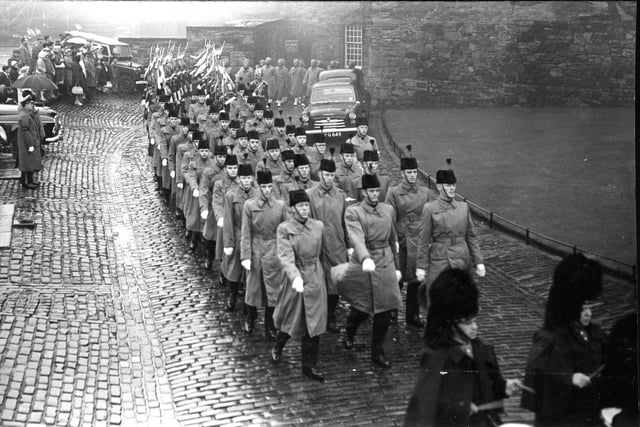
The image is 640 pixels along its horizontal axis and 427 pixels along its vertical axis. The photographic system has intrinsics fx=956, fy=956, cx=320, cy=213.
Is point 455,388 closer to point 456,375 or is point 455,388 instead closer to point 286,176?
point 456,375

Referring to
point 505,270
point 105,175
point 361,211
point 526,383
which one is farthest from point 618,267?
point 105,175

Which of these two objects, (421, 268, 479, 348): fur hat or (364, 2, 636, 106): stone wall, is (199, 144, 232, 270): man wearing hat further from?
(421, 268, 479, 348): fur hat

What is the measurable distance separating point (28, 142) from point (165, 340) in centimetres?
755

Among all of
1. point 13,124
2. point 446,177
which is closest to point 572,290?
point 446,177

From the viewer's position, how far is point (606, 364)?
21.5 feet

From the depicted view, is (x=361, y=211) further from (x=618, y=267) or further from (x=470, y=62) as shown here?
(x=470, y=62)

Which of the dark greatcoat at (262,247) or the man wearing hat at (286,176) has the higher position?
the man wearing hat at (286,176)

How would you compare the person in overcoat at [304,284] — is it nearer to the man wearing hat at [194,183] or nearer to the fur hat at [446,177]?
the fur hat at [446,177]

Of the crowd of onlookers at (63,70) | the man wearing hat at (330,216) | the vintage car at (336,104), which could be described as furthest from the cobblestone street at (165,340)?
the crowd of onlookers at (63,70)

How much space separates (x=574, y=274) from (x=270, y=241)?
392 centimetres

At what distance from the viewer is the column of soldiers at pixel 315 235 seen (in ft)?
29.2

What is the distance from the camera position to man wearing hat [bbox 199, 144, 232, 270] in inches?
476

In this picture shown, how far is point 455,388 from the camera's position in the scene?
5965 mm

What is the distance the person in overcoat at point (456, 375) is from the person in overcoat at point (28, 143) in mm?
11708
